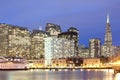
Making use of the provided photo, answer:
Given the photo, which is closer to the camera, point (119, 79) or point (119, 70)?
point (119, 79)

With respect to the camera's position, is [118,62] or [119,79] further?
[118,62]

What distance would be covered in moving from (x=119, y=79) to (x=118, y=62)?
17.8m

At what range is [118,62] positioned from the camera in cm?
11512

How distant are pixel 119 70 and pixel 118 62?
509cm

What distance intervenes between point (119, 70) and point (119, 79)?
21873 mm

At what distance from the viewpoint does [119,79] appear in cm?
9775

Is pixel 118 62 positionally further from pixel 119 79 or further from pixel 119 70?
pixel 119 79

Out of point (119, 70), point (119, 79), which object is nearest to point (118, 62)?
point (119, 70)
